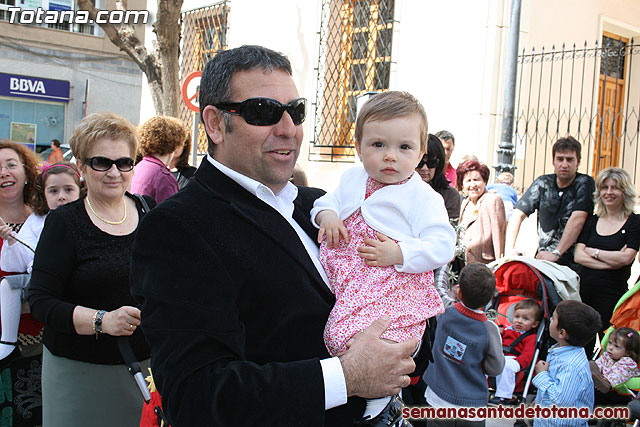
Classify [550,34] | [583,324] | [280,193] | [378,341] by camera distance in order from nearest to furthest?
[378,341] < [280,193] < [583,324] < [550,34]

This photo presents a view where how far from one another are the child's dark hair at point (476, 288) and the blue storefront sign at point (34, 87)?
68.5 ft

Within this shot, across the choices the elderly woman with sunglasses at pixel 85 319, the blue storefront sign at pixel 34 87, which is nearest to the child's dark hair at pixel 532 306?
the elderly woman with sunglasses at pixel 85 319

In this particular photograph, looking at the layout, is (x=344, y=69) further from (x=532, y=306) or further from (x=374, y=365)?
(x=374, y=365)

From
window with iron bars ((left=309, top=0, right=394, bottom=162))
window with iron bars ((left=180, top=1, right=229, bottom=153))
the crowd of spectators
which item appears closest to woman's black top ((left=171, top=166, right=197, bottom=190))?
the crowd of spectators

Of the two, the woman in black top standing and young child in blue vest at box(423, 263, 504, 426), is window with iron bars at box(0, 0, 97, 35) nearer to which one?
the woman in black top standing

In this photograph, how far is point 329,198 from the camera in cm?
222

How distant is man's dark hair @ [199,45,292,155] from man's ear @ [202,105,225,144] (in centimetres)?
2

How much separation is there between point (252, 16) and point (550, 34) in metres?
5.85

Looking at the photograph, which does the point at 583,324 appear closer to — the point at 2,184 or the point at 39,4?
the point at 2,184

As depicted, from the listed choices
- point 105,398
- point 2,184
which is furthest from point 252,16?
point 105,398

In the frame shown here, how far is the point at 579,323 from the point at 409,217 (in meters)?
2.44

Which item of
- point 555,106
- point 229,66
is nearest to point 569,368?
point 229,66

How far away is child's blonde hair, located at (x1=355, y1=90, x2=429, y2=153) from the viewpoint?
2166mm

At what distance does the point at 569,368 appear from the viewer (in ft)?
13.1
